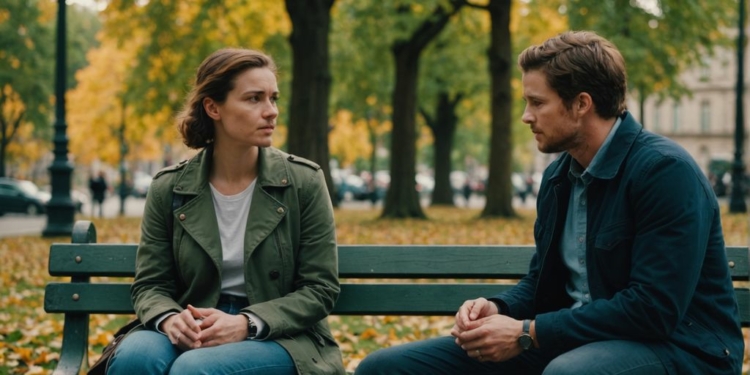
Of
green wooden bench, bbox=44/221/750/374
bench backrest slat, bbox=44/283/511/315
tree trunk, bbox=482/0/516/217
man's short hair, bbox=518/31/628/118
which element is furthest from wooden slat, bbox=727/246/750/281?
tree trunk, bbox=482/0/516/217

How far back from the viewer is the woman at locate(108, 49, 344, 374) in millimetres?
3764

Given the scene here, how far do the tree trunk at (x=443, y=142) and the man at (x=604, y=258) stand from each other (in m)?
34.6

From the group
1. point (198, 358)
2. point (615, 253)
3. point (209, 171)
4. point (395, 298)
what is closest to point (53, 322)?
point (209, 171)

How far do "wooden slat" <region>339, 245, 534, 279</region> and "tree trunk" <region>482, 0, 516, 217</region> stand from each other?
17.6 m

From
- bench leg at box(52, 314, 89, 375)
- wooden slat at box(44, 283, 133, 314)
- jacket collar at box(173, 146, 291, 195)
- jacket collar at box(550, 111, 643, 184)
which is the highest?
jacket collar at box(550, 111, 643, 184)

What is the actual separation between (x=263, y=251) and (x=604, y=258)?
1.32m

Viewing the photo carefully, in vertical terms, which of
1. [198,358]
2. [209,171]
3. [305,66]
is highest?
[305,66]

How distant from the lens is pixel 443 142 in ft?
128

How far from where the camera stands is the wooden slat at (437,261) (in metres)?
4.16

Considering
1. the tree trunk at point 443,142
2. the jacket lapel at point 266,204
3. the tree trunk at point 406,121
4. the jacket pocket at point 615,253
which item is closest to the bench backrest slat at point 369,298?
the jacket lapel at point 266,204

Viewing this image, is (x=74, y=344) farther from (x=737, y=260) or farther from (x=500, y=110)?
(x=500, y=110)

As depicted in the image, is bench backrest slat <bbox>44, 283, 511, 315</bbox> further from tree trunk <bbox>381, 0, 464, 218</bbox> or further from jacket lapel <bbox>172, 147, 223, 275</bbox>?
tree trunk <bbox>381, 0, 464, 218</bbox>

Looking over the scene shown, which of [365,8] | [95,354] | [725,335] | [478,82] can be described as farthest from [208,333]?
[478,82]

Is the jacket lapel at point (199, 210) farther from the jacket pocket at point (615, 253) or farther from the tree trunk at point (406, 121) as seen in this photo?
the tree trunk at point (406, 121)
